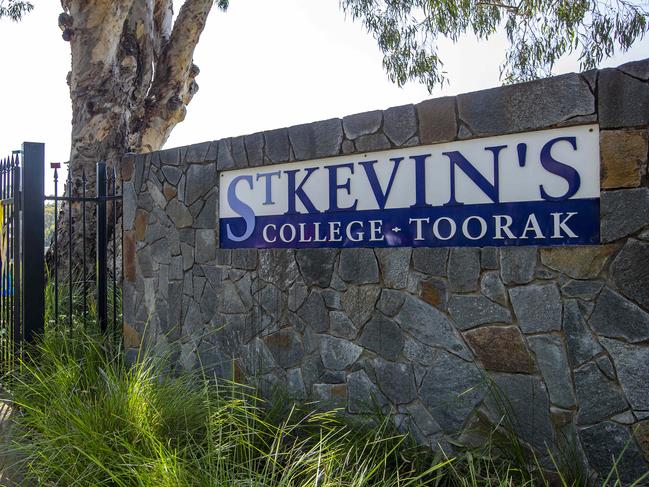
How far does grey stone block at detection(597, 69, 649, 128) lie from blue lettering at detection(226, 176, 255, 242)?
2.61m

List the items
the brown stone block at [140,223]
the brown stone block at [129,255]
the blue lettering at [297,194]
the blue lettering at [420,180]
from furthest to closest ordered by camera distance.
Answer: the brown stone block at [129,255], the brown stone block at [140,223], the blue lettering at [297,194], the blue lettering at [420,180]

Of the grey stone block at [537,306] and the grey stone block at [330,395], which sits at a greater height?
the grey stone block at [537,306]

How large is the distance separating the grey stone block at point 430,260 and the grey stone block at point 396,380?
23.9 inches

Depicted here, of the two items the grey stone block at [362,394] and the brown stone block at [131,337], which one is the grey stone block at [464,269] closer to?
the grey stone block at [362,394]

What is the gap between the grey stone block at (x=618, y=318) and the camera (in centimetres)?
319

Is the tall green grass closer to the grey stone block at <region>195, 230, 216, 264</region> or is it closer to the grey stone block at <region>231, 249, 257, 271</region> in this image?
the grey stone block at <region>231, 249, 257, 271</region>

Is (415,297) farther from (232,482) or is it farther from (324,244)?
(232,482)

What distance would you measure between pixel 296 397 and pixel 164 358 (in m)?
1.40

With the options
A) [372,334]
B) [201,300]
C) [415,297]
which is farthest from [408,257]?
[201,300]

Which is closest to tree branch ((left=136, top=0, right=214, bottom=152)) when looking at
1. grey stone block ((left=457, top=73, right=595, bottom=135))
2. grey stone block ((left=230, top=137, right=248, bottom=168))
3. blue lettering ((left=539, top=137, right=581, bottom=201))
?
grey stone block ((left=230, top=137, right=248, bottom=168))

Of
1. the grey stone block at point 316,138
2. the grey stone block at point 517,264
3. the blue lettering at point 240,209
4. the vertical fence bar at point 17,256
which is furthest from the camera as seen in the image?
the vertical fence bar at point 17,256

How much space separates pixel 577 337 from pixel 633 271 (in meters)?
0.44

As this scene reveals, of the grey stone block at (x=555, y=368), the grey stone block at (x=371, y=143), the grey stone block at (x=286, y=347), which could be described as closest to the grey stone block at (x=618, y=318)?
the grey stone block at (x=555, y=368)

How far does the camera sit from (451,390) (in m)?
3.83
